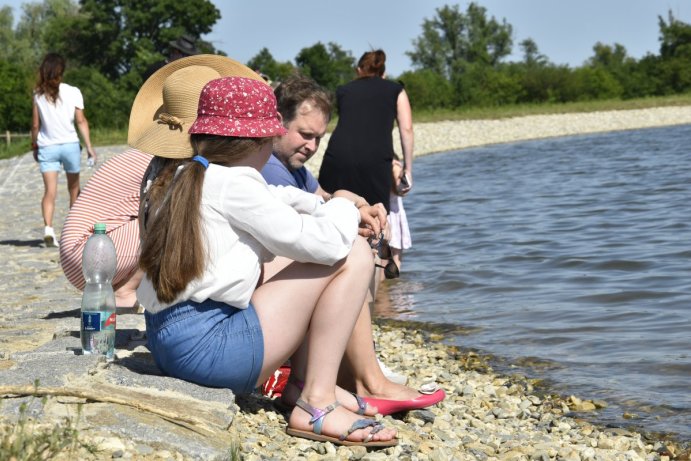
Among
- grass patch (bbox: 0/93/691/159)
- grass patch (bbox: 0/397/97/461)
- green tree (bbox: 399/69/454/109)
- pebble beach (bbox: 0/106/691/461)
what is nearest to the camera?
grass patch (bbox: 0/397/97/461)

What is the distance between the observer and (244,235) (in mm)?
3861

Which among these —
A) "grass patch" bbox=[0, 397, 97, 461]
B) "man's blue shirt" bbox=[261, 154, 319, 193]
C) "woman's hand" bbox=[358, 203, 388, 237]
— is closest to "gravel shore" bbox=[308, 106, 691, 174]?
"man's blue shirt" bbox=[261, 154, 319, 193]

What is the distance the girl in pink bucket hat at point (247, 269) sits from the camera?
378 cm

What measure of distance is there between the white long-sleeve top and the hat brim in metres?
0.46

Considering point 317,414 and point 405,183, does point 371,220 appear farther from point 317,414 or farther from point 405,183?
point 405,183

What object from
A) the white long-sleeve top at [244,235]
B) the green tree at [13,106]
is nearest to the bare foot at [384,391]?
the white long-sleeve top at [244,235]

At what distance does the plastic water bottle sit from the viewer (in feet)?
14.5

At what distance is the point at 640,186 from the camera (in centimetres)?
1820

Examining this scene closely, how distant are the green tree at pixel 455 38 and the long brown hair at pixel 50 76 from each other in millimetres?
83671

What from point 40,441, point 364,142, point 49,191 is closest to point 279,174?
point 40,441

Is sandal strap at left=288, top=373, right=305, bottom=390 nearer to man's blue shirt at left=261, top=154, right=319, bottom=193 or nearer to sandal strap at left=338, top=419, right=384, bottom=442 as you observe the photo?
sandal strap at left=338, top=419, right=384, bottom=442

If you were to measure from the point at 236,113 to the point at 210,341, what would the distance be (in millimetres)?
827

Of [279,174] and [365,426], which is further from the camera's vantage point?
[279,174]

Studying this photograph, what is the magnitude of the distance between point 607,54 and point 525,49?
799cm
